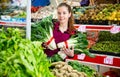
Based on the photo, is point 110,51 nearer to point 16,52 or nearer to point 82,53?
point 82,53

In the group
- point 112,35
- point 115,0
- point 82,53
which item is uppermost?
point 115,0

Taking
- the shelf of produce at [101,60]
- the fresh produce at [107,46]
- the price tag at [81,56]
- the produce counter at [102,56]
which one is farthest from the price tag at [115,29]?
the price tag at [81,56]

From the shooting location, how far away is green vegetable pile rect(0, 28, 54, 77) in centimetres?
171

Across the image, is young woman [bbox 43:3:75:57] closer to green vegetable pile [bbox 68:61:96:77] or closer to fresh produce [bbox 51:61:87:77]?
green vegetable pile [bbox 68:61:96:77]

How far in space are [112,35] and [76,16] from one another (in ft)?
1.87

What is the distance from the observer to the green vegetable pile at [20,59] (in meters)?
1.71

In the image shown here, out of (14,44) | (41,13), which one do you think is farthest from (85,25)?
(14,44)

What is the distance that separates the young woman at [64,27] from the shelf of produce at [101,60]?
0.43 ft

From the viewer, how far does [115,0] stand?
161 inches

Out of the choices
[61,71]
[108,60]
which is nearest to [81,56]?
[108,60]

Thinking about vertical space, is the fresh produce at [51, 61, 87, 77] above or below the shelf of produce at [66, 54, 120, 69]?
above

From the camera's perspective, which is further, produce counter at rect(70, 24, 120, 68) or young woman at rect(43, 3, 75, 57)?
young woman at rect(43, 3, 75, 57)

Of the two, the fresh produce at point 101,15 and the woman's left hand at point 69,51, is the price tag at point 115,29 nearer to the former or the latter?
the fresh produce at point 101,15

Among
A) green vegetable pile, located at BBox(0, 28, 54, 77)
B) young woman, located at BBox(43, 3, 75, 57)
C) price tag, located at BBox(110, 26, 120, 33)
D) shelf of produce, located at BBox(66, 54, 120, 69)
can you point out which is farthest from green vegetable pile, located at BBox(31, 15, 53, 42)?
green vegetable pile, located at BBox(0, 28, 54, 77)
